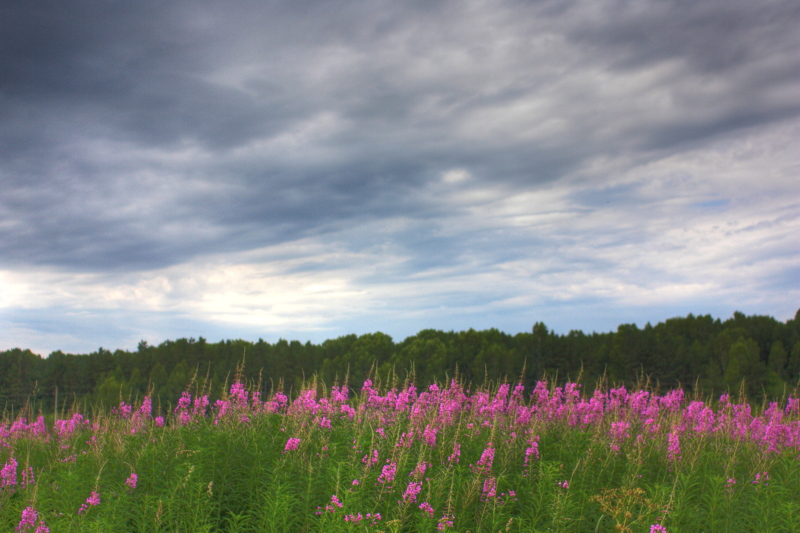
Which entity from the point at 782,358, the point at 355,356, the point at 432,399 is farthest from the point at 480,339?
the point at 432,399

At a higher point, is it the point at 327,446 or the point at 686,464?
the point at 327,446

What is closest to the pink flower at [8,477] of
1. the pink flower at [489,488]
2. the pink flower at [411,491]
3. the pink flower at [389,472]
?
the pink flower at [389,472]

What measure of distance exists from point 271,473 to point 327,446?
3.28 feet

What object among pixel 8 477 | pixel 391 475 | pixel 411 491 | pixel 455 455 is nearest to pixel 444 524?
pixel 411 491

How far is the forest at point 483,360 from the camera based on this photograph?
226ft

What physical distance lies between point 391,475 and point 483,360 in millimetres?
80326

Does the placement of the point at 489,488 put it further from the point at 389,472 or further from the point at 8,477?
the point at 8,477

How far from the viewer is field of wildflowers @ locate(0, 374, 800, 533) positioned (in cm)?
624

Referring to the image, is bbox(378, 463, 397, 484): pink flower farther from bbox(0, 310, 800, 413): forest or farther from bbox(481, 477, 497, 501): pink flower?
bbox(0, 310, 800, 413): forest

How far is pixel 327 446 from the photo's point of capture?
782 cm

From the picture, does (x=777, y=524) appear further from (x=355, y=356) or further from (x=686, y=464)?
(x=355, y=356)

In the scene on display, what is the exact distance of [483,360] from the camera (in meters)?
84.5

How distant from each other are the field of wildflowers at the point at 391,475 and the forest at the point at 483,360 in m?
36.2

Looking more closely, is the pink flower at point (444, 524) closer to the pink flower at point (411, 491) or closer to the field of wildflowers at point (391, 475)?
the field of wildflowers at point (391, 475)
